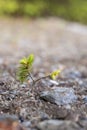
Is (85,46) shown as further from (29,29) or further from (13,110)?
(13,110)

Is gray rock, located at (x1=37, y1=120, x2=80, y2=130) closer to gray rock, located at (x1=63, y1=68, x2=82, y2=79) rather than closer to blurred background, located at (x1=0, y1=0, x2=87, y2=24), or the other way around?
gray rock, located at (x1=63, y1=68, x2=82, y2=79)

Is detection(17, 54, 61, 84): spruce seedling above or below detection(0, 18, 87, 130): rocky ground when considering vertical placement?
above

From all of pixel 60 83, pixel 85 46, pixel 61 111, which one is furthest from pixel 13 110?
pixel 85 46

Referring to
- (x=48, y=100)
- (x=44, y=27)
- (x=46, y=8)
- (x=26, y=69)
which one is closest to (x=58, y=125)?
(x=48, y=100)

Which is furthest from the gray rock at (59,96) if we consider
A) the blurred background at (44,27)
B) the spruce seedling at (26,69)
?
the blurred background at (44,27)

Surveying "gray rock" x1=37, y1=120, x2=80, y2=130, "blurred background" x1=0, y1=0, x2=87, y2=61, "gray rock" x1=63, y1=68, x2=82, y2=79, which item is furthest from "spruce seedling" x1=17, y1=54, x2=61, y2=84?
"blurred background" x1=0, y1=0, x2=87, y2=61

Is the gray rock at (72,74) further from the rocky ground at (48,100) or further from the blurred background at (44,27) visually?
the blurred background at (44,27)

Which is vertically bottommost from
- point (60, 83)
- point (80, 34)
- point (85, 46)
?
point (60, 83)
